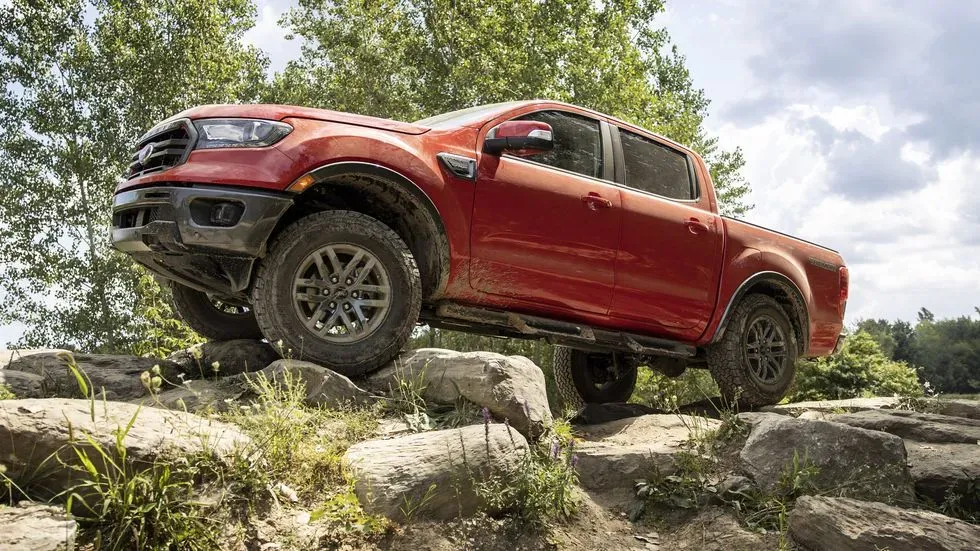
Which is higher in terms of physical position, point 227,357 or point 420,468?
point 227,357

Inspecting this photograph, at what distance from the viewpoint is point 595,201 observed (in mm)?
6016

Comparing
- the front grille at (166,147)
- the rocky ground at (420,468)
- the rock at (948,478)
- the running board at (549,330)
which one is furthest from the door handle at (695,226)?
the front grille at (166,147)

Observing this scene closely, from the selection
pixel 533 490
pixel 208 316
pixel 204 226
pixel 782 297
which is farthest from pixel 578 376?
pixel 204 226

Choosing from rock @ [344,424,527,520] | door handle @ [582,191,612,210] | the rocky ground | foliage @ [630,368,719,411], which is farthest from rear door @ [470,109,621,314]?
foliage @ [630,368,719,411]

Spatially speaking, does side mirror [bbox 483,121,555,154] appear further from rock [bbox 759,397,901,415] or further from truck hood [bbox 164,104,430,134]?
rock [bbox 759,397,901,415]

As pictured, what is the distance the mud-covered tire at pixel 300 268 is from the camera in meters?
4.95

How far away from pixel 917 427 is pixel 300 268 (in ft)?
14.3

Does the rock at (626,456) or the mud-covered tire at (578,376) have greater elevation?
the mud-covered tire at (578,376)

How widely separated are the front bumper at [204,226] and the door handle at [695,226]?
10.5ft

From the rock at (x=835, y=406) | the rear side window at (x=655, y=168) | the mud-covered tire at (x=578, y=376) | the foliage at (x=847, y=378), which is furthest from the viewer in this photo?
the foliage at (x=847, y=378)

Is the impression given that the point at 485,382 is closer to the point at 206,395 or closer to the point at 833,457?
the point at 206,395

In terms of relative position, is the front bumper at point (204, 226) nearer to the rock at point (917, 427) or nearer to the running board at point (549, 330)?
the running board at point (549, 330)

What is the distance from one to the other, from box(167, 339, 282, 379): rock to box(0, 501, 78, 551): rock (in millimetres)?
2380

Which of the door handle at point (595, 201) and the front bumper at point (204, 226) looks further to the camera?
the door handle at point (595, 201)
